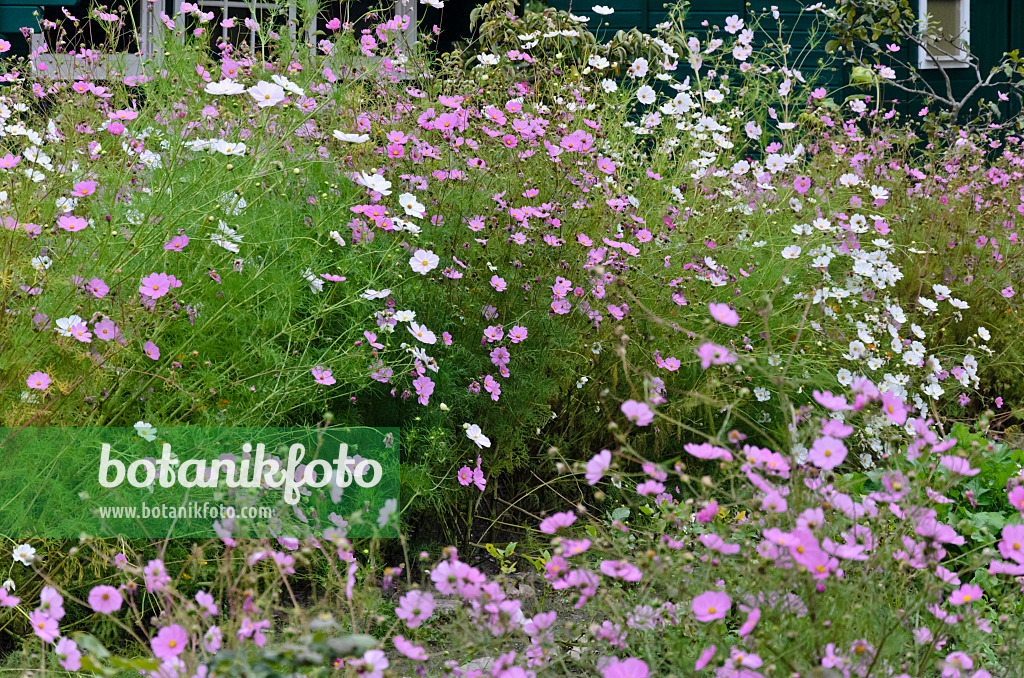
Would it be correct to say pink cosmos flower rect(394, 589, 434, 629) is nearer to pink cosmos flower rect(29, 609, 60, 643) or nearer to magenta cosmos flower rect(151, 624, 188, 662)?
magenta cosmos flower rect(151, 624, 188, 662)

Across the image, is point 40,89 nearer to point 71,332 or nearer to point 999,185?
point 71,332

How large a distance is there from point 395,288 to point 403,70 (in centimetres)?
104

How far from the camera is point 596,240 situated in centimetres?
284

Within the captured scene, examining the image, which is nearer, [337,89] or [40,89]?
[337,89]

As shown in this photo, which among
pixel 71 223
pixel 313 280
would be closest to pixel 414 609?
pixel 313 280

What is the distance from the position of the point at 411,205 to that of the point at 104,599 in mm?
1207

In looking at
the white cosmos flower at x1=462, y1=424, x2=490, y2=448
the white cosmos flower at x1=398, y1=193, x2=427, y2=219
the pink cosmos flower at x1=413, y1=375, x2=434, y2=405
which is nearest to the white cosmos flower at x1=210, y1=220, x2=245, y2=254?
the white cosmos flower at x1=398, y1=193, x2=427, y2=219

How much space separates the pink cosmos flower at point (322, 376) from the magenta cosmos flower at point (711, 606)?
1.07 meters

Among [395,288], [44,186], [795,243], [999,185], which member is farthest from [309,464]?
[999,185]

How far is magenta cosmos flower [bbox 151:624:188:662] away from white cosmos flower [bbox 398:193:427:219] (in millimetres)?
1196

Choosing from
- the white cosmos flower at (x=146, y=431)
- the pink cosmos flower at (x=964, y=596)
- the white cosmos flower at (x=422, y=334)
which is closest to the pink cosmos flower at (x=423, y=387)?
the white cosmos flower at (x=422, y=334)

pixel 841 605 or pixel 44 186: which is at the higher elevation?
pixel 44 186

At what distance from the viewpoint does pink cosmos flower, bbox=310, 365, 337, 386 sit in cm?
210

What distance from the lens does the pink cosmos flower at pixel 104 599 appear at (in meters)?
1.35
